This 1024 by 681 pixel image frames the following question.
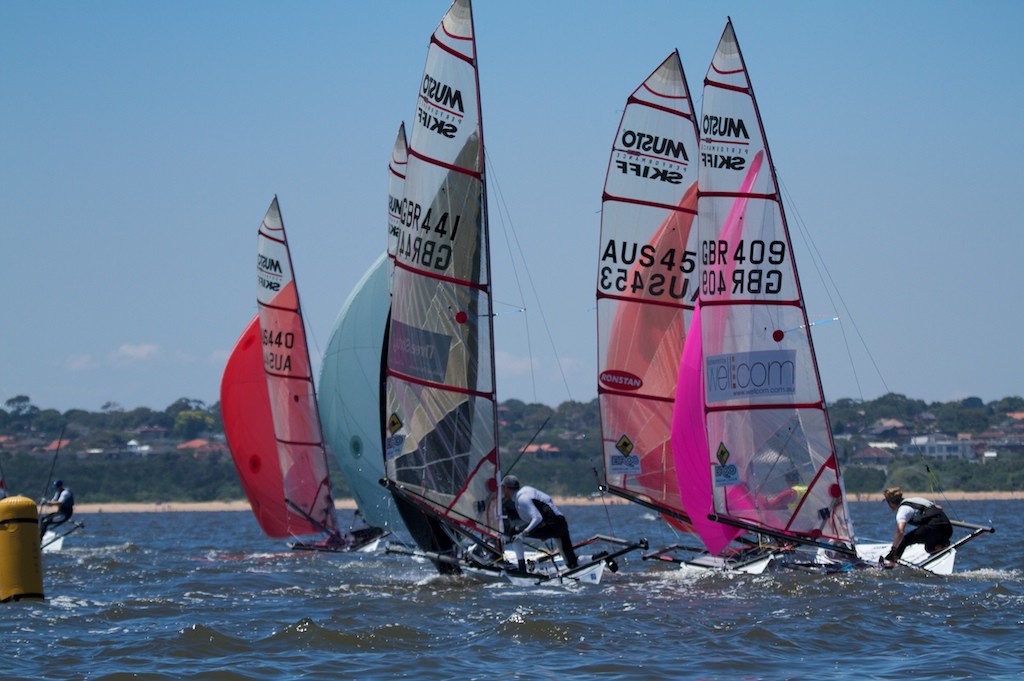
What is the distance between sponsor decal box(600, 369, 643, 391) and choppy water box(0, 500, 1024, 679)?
8.74ft

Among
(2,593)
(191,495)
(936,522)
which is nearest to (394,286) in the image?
(2,593)

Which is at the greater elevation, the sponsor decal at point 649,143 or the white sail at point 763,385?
the sponsor decal at point 649,143

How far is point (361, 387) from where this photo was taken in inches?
1001

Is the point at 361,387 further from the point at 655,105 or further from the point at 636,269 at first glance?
the point at 655,105

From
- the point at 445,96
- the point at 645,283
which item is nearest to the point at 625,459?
the point at 645,283

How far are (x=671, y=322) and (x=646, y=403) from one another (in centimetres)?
118

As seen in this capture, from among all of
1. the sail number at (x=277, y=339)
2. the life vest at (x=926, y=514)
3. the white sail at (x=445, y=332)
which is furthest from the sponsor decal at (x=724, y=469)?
the sail number at (x=277, y=339)

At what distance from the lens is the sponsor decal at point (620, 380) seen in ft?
71.3

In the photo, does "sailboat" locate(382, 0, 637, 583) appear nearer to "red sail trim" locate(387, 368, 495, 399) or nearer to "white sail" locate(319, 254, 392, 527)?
"red sail trim" locate(387, 368, 495, 399)

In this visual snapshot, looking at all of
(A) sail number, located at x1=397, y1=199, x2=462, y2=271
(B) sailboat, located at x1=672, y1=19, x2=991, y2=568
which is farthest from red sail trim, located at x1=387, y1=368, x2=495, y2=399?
(B) sailboat, located at x1=672, y1=19, x2=991, y2=568

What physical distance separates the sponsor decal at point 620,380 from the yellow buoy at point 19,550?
8276 millimetres

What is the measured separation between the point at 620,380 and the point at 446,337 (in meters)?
3.89

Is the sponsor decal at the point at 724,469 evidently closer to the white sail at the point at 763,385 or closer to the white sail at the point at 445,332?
the white sail at the point at 763,385

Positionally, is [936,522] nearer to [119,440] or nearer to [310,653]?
[310,653]
